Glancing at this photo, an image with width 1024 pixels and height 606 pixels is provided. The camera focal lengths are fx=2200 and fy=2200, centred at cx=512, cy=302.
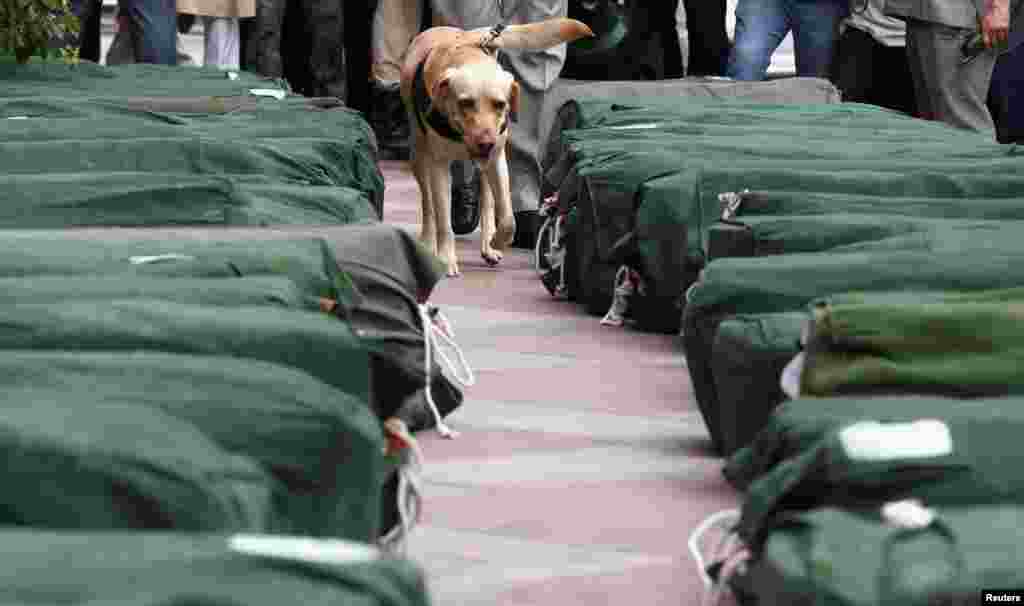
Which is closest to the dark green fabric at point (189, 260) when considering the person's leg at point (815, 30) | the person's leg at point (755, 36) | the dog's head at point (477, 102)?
the dog's head at point (477, 102)

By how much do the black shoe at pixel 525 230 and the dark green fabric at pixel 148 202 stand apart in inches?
163

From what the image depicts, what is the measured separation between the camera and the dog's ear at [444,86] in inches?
299

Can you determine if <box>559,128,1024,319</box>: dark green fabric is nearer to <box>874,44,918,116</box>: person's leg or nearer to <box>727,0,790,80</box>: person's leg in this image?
<box>727,0,790,80</box>: person's leg

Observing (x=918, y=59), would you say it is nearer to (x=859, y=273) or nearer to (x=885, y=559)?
(x=859, y=273)

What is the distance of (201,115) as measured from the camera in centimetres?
612

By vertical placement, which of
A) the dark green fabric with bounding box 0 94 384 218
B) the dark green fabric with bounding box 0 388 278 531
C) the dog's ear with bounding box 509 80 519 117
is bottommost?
the dog's ear with bounding box 509 80 519 117

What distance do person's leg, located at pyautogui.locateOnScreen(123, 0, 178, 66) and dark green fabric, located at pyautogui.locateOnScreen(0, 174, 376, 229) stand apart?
562 cm

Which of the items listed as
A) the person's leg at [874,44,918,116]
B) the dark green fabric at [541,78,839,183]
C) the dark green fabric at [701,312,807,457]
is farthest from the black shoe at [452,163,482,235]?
the dark green fabric at [701,312,807,457]

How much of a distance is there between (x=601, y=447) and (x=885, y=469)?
2113 mm

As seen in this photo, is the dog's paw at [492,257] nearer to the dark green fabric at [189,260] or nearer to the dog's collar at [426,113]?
the dog's collar at [426,113]

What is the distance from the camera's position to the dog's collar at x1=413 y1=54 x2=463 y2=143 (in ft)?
25.4

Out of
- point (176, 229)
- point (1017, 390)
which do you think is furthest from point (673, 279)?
point (1017, 390)

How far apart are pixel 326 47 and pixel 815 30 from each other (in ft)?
10.1

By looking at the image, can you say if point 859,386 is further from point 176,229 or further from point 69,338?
point 176,229
